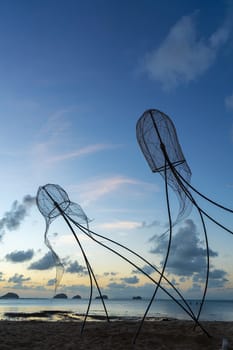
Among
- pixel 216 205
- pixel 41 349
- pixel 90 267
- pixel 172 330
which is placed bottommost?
pixel 41 349

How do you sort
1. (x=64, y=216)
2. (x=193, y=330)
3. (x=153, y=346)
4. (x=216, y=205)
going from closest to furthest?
(x=216, y=205) → (x=153, y=346) → (x=193, y=330) → (x=64, y=216)

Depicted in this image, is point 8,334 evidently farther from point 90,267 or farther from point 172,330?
point 172,330

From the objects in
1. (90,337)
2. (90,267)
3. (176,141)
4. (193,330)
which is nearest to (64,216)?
(90,267)

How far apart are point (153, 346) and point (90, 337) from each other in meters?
2.53

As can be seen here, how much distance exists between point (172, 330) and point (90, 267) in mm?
3602

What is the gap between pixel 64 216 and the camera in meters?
12.9

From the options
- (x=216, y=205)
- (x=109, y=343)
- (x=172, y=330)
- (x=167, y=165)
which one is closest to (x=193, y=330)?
(x=172, y=330)

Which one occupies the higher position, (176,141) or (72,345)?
(176,141)

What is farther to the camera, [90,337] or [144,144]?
[90,337]

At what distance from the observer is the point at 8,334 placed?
42.5 ft

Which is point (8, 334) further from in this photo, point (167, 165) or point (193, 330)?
point (167, 165)

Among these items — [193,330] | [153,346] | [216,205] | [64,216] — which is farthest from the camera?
[64,216]

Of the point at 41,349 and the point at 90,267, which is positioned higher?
the point at 90,267

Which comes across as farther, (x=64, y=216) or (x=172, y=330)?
(x=64, y=216)
